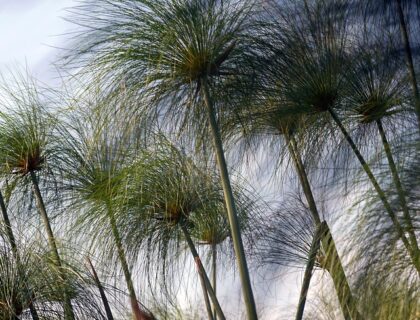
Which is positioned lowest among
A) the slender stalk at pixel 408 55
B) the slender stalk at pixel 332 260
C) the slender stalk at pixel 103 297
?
the slender stalk at pixel 103 297

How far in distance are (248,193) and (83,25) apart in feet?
3.58

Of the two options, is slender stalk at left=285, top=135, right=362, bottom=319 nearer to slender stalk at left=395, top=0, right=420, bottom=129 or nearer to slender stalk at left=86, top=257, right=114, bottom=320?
slender stalk at left=395, top=0, right=420, bottom=129

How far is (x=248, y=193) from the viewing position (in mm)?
3377

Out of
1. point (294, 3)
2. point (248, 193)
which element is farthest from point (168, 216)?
point (294, 3)

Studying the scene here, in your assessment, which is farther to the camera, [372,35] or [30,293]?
[372,35]

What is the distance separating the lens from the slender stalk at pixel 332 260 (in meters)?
2.17

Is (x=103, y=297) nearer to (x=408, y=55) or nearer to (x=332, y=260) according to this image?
(x=332, y=260)

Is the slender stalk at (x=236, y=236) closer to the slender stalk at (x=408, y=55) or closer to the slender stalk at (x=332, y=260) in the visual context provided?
the slender stalk at (x=332, y=260)

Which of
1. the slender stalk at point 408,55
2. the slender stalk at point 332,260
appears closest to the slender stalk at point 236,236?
the slender stalk at point 332,260

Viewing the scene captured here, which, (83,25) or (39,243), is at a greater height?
(83,25)

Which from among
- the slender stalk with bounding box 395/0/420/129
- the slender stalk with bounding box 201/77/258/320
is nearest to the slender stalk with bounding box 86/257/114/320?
the slender stalk with bounding box 201/77/258/320

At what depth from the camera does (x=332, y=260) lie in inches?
83.6

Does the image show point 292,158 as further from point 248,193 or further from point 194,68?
point 194,68

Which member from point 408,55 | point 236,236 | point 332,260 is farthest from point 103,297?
point 408,55
